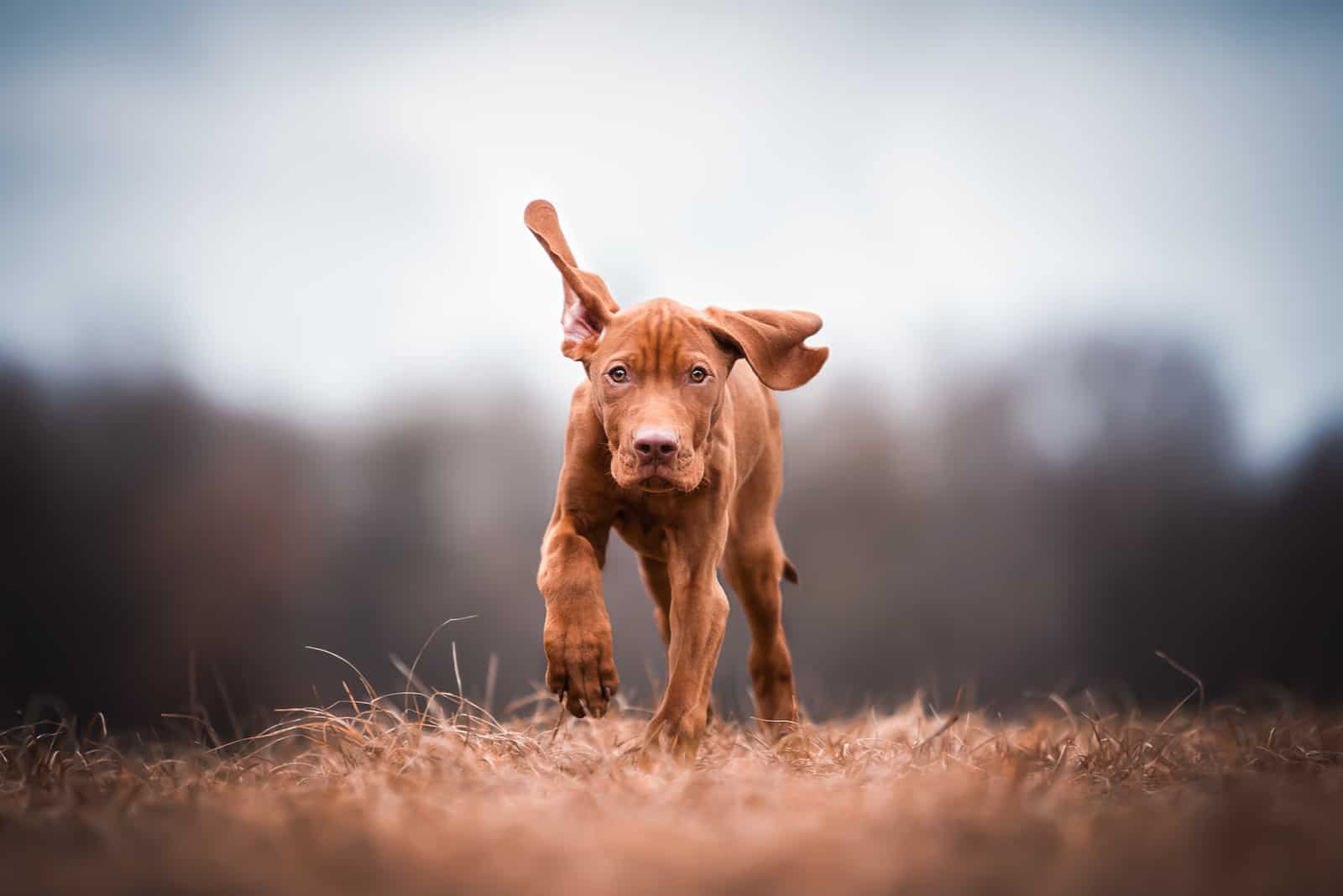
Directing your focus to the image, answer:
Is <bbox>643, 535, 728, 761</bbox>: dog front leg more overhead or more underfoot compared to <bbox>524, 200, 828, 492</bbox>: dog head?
more underfoot

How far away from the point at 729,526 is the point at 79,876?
367cm

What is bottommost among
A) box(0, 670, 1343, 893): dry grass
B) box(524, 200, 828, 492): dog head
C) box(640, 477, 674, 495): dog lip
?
box(0, 670, 1343, 893): dry grass

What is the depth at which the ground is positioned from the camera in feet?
5.50

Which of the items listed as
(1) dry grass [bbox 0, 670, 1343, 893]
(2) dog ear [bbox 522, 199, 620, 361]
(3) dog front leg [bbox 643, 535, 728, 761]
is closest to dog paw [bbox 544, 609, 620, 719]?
(1) dry grass [bbox 0, 670, 1343, 893]

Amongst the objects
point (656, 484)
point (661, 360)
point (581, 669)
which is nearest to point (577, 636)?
point (581, 669)

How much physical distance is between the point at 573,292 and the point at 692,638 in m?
1.53

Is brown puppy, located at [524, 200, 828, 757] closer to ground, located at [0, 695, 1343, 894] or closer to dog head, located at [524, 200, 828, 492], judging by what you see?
dog head, located at [524, 200, 828, 492]

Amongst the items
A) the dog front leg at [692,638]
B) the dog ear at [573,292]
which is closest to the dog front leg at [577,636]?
the dog front leg at [692,638]

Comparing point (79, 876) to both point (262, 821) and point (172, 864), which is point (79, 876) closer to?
point (172, 864)

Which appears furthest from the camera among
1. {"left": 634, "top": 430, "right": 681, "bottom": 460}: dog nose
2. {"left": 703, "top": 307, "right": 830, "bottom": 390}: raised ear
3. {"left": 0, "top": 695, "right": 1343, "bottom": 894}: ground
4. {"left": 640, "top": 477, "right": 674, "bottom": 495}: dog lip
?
{"left": 703, "top": 307, "right": 830, "bottom": 390}: raised ear

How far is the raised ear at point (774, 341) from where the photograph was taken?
3.98 m

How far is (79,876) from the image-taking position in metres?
1.68

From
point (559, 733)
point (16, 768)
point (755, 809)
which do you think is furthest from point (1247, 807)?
point (16, 768)

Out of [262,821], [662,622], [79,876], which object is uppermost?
[79,876]
